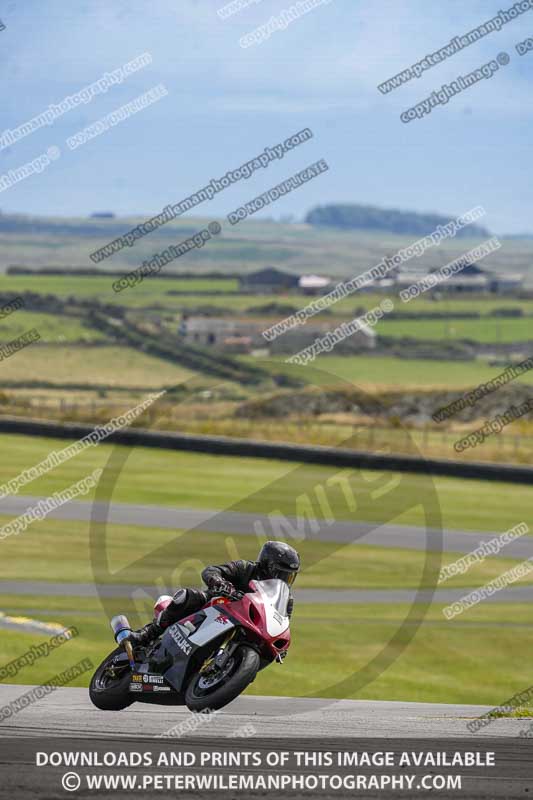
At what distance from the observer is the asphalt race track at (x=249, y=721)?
8391 mm

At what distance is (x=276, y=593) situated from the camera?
29.0ft

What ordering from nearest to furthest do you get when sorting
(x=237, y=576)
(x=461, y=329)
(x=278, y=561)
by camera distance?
(x=278, y=561) < (x=237, y=576) < (x=461, y=329)

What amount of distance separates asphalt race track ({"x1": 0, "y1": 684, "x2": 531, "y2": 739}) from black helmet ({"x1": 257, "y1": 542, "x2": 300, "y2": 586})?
3.41ft

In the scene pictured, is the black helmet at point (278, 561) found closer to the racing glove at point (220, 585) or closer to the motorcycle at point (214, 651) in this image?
the motorcycle at point (214, 651)

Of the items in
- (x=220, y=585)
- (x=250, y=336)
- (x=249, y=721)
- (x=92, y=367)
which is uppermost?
(x=220, y=585)

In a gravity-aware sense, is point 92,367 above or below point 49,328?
above

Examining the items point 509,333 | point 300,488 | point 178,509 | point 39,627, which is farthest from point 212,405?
point 509,333

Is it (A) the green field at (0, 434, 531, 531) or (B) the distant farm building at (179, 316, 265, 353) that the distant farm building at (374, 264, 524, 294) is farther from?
(A) the green field at (0, 434, 531, 531)

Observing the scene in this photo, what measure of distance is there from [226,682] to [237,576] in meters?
0.92

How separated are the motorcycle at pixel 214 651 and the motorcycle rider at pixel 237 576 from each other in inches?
3.0

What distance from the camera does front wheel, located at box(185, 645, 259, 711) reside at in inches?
328

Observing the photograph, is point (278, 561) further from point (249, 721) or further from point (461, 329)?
point (461, 329)

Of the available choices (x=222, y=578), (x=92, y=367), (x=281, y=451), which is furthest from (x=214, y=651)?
(x=92, y=367)

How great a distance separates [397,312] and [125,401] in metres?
63.9
